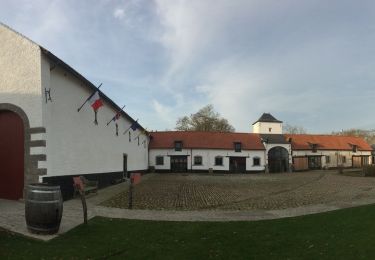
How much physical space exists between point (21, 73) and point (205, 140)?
3894cm

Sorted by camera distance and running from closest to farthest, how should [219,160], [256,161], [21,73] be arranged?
[21,73], [219,160], [256,161]

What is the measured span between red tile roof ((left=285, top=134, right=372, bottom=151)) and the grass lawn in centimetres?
4676

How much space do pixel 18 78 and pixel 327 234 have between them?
36.6 ft

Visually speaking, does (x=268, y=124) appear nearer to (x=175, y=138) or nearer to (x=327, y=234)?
(x=175, y=138)

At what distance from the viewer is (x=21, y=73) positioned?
558 inches

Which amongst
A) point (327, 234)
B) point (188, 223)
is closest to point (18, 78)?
point (188, 223)

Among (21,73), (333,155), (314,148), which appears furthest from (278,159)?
(21,73)

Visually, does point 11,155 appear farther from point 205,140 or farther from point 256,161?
point 256,161

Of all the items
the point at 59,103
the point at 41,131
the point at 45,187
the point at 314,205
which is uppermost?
the point at 59,103

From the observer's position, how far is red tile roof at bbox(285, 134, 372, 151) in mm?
56688

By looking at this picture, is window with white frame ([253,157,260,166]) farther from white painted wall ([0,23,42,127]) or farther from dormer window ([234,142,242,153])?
white painted wall ([0,23,42,127])

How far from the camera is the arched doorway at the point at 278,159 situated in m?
52.7

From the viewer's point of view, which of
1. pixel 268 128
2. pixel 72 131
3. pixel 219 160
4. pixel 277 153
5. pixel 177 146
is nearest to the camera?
pixel 72 131

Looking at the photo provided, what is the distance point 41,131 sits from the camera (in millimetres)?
13844
